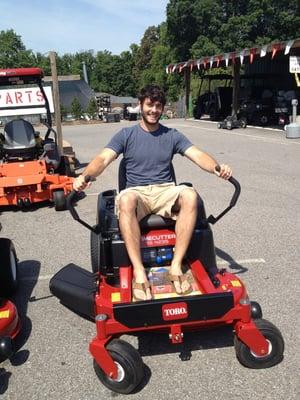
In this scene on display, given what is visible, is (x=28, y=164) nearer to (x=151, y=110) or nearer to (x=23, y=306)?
(x=23, y=306)

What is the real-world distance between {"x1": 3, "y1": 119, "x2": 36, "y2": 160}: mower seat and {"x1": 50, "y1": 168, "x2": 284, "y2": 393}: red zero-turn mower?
4553 mm

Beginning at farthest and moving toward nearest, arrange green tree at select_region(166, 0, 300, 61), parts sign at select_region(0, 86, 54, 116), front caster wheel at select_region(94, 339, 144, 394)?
green tree at select_region(166, 0, 300, 61) → parts sign at select_region(0, 86, 54, 116) → front caster wheel at select_region(94, 339, 144, 394)

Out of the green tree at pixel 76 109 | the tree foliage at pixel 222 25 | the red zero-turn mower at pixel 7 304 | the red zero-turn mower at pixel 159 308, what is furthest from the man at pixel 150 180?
the tree foliage at pixel 222 25

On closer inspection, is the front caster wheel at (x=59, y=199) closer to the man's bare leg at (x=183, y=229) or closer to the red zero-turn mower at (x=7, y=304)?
the red zero-turn mower at (x=7, y=304)

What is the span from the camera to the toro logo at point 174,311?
2826 millimetres

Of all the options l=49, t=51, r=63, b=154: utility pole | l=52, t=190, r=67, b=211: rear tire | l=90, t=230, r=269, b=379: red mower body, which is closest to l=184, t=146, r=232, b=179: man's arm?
l=90, t=230, r=269, b=379: red mower body

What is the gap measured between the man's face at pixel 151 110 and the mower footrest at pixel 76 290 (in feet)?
4.16

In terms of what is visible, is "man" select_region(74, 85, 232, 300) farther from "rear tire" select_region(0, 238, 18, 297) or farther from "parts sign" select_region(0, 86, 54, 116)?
"parts sign" select_region(0, 86, 54, 116)

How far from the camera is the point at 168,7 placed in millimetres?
41594

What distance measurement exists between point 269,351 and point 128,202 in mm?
1298

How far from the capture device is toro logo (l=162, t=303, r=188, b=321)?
283 centimetres

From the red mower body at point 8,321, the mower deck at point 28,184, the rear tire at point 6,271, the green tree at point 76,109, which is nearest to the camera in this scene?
the red mower body at point 8,321

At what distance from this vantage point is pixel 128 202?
3311 millimetres

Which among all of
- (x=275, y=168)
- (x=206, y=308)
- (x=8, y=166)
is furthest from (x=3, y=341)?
(x=275, y=168)
